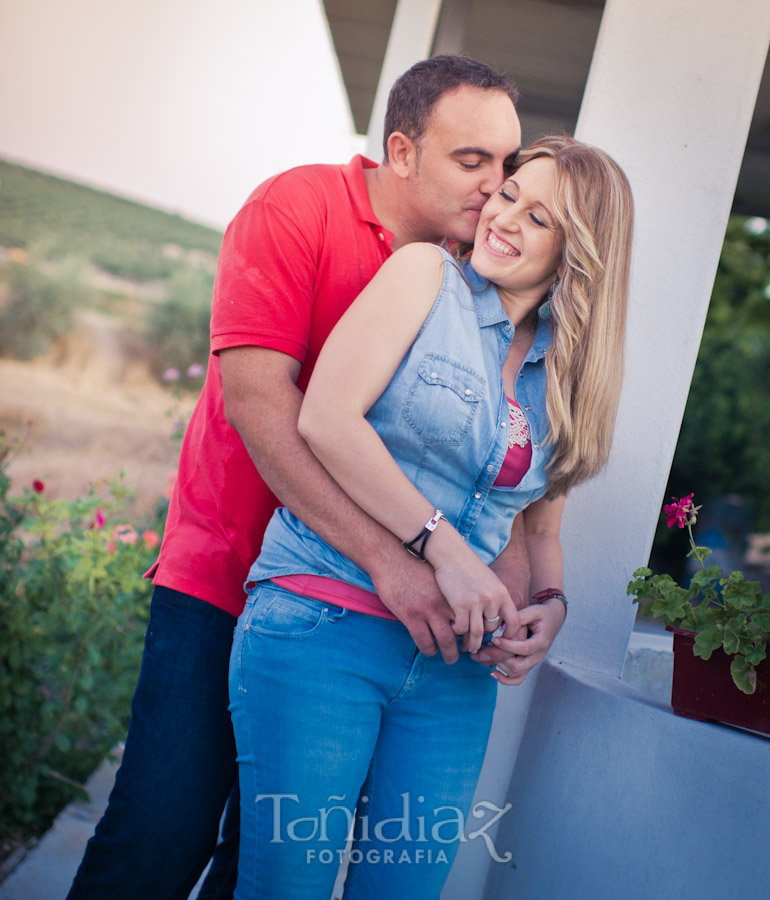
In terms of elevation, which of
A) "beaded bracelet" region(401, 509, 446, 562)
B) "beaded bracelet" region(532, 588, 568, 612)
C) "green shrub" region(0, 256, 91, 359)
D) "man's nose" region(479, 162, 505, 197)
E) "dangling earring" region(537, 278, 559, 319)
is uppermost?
"man's nose" region(479, 162, 505, 197)


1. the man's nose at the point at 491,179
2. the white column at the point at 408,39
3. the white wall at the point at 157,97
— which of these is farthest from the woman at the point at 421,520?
the white wall at the point at 157,97

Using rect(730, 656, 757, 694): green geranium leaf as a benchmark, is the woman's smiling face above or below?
above

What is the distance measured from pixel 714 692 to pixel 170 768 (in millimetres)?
1109

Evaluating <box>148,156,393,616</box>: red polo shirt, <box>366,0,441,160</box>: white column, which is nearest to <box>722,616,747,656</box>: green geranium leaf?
<box>148,156,393,616</box>: red polo shirt

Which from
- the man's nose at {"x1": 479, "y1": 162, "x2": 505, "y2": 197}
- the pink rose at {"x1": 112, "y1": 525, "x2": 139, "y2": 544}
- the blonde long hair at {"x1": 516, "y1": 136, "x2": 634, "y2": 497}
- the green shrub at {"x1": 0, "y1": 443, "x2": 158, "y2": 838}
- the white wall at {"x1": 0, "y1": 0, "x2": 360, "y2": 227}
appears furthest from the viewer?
the white wall at {"x1": 0, "y1": 0, "x2": 360, "y2": 227}

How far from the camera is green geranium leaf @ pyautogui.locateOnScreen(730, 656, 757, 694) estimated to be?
1634 millimetres

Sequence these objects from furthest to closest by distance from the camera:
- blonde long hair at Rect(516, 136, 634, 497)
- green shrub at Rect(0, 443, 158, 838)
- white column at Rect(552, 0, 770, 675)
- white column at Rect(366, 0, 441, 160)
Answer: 1. white column at Rect(366, 0, 441, 160)
2. green shrub at Rect(0, 443, 158, 838)
3. white column at Rect(552, 0, 770, 675)
4. blonde long hair at Rect(516, 136, 634, 497)

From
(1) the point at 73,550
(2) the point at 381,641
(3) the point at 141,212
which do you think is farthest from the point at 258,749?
(3) the point at 141,212

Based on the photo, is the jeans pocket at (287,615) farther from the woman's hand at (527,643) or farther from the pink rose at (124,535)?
the pink rose at (124,535)

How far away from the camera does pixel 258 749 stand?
137 centimetres

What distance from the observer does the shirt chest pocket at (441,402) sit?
4.54 ft

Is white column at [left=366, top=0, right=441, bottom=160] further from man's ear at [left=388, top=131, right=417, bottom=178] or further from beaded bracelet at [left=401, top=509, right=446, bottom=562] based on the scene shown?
beaded bracelet at [left=401, top=509, right=446, bottom=562]

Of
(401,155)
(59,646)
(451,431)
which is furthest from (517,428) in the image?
(59,646)

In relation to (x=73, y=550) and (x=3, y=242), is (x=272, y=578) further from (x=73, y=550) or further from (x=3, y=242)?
(x=3, y=242)
